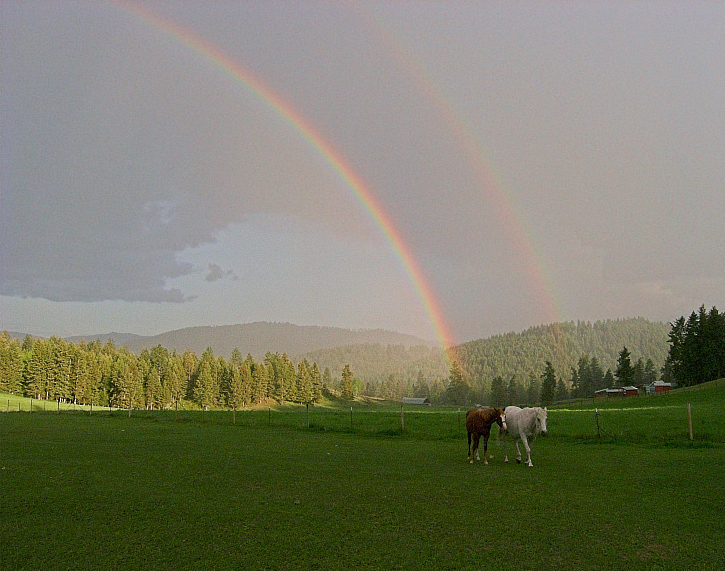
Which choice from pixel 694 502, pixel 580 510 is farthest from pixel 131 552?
pixel 694 502

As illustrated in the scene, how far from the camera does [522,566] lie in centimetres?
707

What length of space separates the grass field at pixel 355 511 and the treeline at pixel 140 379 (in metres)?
88.8

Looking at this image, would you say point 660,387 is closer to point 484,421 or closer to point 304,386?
point 304,386

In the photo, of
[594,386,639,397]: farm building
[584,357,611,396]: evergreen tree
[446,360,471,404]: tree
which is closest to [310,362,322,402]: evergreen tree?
[446,360,471,404]: tree

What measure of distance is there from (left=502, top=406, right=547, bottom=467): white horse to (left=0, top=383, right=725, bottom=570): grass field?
0.86m

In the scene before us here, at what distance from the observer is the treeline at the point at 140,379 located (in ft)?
348

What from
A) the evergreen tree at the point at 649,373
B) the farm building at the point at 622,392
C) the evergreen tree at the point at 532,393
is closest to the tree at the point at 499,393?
the evergreen tree at the point at 532,393

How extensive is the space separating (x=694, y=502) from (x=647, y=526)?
109 inches

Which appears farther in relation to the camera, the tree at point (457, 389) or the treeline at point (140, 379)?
the tree at point (457, 389)

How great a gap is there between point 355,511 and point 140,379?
119438mm

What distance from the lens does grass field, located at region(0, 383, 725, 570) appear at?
24.1ft

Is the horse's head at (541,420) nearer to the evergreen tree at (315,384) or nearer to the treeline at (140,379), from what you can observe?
the treeline at (140,379)

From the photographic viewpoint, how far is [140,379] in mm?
115500

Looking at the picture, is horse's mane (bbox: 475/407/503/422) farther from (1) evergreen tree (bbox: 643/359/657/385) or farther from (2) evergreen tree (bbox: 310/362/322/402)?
(1) evergreen tree (bbox: 643/359/657/385)
